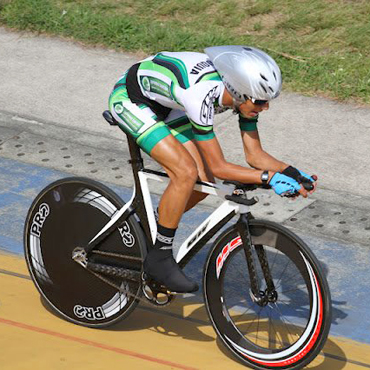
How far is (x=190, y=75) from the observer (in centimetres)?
581

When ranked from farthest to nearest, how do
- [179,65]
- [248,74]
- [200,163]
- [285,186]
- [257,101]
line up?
[200,163] → [179,65] → [257,101] → [248,74] → [285,186]

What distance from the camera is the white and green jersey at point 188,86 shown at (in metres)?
5.67

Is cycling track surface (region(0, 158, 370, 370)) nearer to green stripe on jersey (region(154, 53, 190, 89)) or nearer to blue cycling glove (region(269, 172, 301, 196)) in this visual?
blue cycling glove (region(269, 172, 301, 196))

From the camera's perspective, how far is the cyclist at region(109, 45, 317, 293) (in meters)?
5.61

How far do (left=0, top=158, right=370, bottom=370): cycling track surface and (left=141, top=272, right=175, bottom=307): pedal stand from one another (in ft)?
0.92

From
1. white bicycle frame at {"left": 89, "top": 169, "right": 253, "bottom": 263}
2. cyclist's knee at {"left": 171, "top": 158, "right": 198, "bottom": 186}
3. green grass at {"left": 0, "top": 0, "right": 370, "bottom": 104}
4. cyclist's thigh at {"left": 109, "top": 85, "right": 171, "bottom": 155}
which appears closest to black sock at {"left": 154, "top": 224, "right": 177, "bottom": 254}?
white bicycle frame at {"left": 89, "top": 169, "right": 253, "bottom": 263}

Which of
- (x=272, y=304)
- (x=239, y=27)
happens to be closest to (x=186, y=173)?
(x=272, y=304)

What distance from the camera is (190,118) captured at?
5.70 metres

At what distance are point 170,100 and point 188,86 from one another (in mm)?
202

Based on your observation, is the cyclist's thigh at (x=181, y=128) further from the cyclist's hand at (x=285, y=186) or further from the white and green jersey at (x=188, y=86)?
the cyclist's hand at (x=285, y=186)

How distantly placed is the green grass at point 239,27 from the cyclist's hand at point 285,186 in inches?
191

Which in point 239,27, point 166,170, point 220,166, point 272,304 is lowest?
point 239,27

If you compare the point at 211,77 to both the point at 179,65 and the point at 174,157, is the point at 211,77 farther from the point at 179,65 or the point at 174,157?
the point at 174,157

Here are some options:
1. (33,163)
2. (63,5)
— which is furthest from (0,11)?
(33,163)
